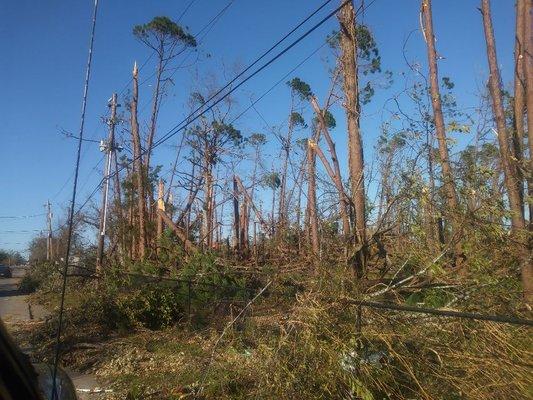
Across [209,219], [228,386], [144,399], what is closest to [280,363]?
[228,386]

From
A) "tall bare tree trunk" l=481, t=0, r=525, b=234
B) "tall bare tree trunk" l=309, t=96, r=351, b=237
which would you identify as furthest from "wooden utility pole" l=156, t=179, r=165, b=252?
"tall bare tree trunk" l=481, t=0, r=525, b=234

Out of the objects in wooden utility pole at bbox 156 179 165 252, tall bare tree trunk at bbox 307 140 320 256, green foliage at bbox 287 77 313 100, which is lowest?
tall bare tree trunk at bbox 307 140 320 256

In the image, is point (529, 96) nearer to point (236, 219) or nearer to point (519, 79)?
point (519, 79)

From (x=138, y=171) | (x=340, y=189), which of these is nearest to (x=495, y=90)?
(x=340, y=189)

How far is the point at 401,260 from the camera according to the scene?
25.1ft

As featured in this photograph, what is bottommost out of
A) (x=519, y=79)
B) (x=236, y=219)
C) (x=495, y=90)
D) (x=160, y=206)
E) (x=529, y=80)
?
(x=236, y=219)

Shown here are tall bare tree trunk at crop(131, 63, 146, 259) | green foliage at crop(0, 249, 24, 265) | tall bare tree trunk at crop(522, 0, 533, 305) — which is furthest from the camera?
green foliage at crop(0, 249, 24, 265)

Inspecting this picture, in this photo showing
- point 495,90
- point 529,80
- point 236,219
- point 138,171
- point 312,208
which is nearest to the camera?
point 312,208

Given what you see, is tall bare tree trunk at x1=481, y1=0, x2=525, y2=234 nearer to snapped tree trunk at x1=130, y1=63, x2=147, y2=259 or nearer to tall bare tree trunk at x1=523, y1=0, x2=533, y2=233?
tall bare tree trunk at x1=523, y1=0, x2=533, y2=233

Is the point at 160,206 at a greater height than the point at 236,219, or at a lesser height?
greater

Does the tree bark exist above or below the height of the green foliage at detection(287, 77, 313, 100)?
below

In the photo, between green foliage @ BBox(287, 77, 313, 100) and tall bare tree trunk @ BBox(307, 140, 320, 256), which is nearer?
tall bare tree trunk @ BBox(307, 140, 320, 256)

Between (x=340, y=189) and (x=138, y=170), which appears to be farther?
(x=138, y=170)

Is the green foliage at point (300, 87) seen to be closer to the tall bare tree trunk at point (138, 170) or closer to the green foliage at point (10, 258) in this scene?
the tall bare tree trunk at point (138, 170)
